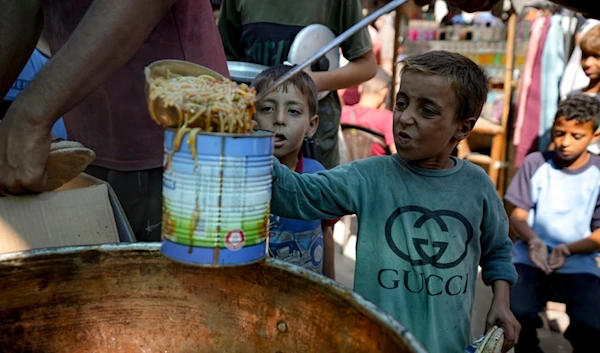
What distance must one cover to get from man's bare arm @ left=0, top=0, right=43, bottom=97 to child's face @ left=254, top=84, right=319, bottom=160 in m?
0.79

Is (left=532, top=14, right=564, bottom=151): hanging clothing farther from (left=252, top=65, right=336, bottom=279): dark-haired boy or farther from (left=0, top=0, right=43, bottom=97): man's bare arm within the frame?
(left=0, top=0, right=43, bottom=97): man's bare arm

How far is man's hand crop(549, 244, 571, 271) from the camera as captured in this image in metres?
2.95

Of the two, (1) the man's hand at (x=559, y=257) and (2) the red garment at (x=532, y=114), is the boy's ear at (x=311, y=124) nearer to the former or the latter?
(1) the man's hand at (x=559, y=257)

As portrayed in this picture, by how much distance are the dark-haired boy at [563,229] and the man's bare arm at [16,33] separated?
8.66 feet

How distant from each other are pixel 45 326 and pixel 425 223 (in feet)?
3.47

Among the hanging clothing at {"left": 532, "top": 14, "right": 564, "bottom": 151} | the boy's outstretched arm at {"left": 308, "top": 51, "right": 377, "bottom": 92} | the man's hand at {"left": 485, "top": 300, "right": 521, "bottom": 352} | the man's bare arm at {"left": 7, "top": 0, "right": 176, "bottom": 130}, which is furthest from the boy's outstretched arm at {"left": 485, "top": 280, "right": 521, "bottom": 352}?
the hanging clothing at {"left": 532, "top": 14, "right": 564, "bottom": 151}

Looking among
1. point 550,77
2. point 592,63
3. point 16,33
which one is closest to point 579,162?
point 592,63

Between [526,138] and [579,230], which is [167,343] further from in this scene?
[526,138]

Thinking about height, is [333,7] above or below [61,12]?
above

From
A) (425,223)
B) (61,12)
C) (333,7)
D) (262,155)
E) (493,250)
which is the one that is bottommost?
(493,250)

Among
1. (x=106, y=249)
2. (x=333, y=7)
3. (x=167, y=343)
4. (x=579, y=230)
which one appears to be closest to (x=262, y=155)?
(x=106, y=249)

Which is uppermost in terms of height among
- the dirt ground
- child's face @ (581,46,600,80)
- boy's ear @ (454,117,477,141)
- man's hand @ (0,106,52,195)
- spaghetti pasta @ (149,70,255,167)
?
child's face @ (581,46,600,80)

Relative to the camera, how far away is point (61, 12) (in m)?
1.62

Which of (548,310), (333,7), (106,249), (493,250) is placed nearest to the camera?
(106,249)
